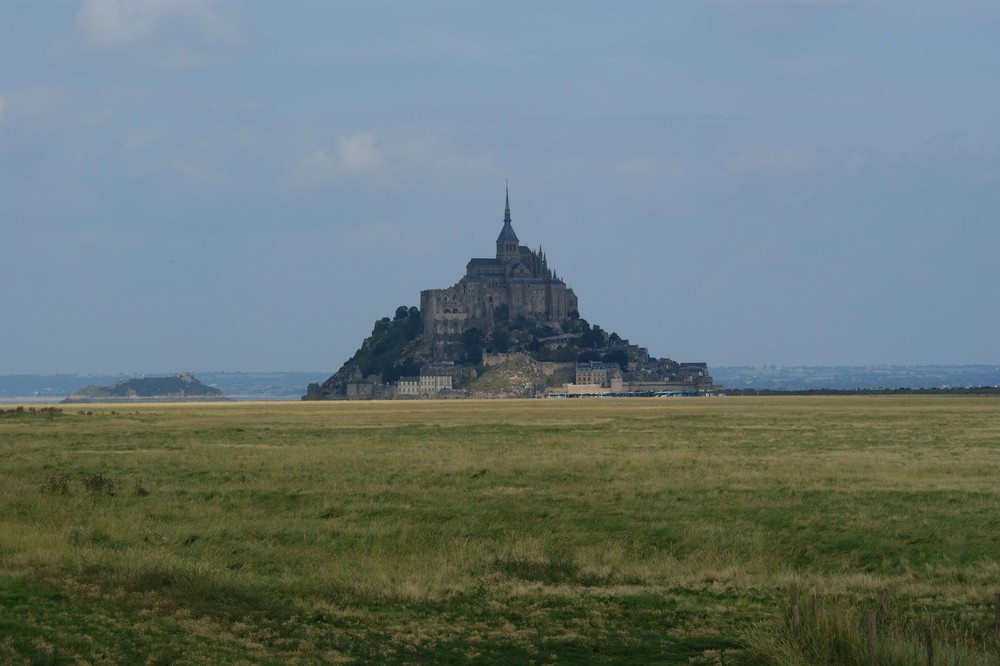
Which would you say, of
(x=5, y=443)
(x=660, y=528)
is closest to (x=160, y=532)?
(x=660, y=528)

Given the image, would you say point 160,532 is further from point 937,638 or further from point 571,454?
point 571,454

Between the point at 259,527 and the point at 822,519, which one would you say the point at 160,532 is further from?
the point at 822,519

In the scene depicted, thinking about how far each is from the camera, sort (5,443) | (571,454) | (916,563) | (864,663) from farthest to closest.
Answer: (5,443), (571,454), (916,563), (864,663)

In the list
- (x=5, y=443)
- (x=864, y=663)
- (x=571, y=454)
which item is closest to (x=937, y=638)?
(x=864, y=663)

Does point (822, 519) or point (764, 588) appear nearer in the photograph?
point (764, 588)

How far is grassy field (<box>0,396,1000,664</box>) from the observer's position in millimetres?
15664

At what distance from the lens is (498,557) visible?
22000 millimetres

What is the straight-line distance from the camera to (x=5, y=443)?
163ft

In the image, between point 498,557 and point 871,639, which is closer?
point 871,639

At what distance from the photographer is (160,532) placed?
24062 mm

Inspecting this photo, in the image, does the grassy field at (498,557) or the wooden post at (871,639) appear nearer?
the wooden post at (871,639)

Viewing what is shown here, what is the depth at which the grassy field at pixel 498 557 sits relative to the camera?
1566 centimetres

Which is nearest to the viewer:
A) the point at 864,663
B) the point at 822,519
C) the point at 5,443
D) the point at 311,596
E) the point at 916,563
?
the point at 864,663

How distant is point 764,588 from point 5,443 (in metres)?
37.2
